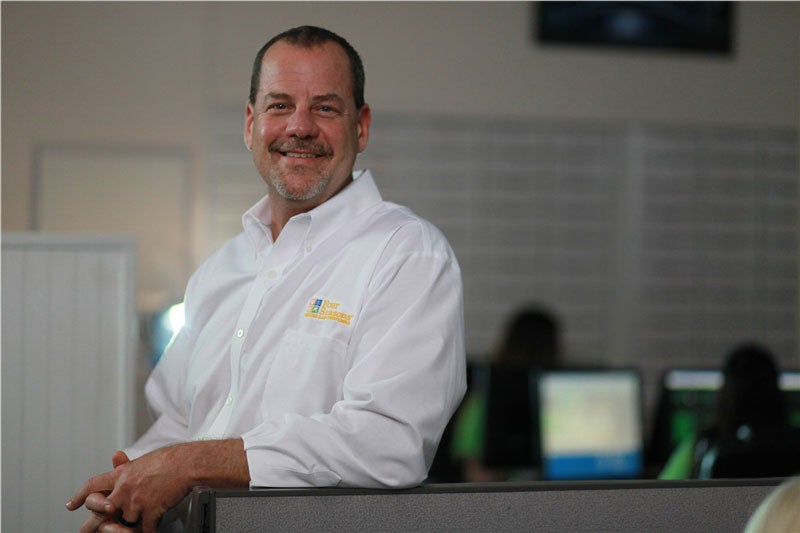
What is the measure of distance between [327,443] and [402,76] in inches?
169

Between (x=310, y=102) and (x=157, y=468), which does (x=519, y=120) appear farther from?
(x=157, y=468)

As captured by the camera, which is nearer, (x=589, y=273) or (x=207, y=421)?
(x=207, y=421)

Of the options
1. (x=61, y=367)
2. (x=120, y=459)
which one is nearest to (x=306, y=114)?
(x=120, y=459)

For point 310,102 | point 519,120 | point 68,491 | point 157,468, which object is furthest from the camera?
point 519,120

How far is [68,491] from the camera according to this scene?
2.11 m

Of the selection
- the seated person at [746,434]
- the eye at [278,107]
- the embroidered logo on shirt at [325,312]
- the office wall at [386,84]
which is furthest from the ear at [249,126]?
the office wall at [386,84]

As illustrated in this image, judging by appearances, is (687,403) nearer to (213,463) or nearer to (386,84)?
(386,84)

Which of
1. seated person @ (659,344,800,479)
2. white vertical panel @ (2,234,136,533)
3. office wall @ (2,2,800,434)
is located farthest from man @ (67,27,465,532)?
office wall @ (2,2,800,434)

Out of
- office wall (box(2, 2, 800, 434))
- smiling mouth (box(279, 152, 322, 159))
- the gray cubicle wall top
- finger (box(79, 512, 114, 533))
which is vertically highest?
office wall (box(2, 2, 800, 434))

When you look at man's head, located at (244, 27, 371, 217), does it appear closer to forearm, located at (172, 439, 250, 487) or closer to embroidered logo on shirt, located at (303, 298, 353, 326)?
embroidered logo on shirt, located at (303, 298, 353, 326)

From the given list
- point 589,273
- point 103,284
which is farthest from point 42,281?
point 589,273

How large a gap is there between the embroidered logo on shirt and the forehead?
31 centimetres

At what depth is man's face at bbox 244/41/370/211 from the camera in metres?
1.51

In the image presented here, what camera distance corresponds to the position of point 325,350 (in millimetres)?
1395
